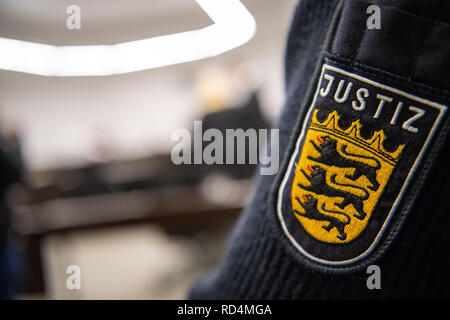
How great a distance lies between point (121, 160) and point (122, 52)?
1341 mm

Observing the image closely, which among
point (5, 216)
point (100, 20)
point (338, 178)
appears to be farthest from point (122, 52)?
point (338, 178)

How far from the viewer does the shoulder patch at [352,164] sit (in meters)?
0.28

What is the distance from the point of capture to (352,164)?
301 mm

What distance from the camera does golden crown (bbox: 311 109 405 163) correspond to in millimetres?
290

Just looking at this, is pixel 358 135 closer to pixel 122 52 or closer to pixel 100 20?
pixel 122 52

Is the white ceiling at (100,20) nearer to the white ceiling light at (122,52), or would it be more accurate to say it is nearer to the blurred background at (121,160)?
the blurred background at (121,160)

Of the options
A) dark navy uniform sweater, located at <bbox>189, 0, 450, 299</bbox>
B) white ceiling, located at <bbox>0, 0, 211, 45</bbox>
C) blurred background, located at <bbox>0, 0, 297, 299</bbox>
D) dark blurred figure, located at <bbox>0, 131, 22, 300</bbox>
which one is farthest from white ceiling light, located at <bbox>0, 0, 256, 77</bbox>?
dark navy uniform sweater, located at <bbox>189, 0, 450, 299</bbox>

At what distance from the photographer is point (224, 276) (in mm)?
400

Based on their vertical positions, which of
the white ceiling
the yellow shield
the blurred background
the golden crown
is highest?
the golden crown

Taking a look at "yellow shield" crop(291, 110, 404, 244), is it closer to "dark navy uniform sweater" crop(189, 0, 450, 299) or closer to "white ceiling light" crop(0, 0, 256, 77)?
"dark navy uniform sweater" crop(189, 0, 450, 299)

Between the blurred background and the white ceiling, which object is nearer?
the blurred background

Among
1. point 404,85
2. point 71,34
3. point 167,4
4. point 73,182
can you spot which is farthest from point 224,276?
point 71,34

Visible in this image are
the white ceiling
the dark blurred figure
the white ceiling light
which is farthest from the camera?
the white ceiling
